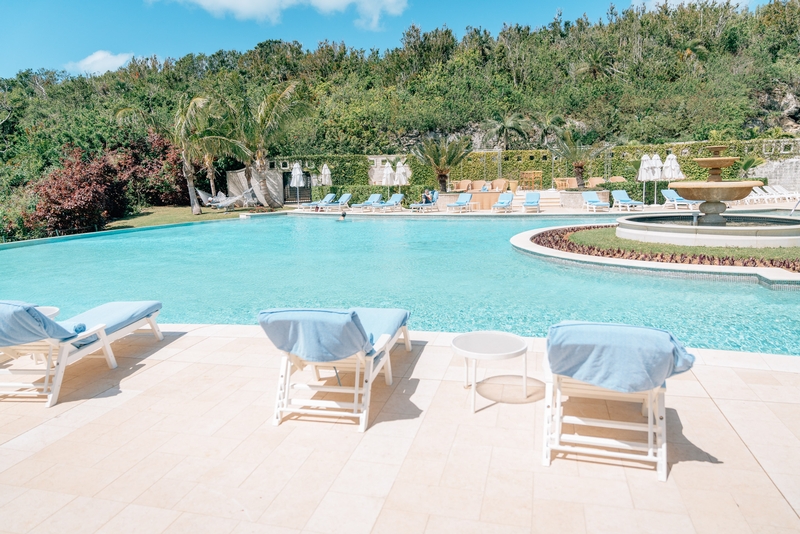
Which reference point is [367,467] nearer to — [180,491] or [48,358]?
[180,491]

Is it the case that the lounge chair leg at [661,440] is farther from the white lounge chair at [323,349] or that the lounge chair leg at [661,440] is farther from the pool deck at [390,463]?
the white lounge chair at [323,349]

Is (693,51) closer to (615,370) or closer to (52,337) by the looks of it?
(615,370)

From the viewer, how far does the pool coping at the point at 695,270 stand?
759 cm

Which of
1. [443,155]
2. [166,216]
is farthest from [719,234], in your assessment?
[166,216]

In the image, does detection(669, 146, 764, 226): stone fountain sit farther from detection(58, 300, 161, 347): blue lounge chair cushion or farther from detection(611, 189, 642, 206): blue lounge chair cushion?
detection(58, 300, 161, 347): blue lounge chair cushion

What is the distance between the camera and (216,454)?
320 centimetres

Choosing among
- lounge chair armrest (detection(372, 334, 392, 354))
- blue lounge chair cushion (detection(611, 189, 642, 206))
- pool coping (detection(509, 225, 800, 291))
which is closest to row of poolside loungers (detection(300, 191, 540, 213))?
blue lounge chair cushion (detection(611, 189, 642, 206))

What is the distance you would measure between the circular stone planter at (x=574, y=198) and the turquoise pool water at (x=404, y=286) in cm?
671

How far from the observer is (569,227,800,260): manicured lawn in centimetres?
898

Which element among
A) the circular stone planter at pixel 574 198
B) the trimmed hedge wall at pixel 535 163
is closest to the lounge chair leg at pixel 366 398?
the circular stone planter at pixel 574 198

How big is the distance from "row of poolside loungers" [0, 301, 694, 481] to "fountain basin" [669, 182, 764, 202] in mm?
8736

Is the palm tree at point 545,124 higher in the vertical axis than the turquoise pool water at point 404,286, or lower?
higher

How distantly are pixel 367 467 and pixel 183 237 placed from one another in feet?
53.2

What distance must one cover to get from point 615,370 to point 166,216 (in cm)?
2333
